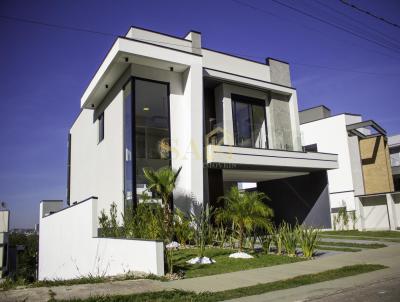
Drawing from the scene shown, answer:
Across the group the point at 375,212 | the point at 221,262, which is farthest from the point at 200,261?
the point at 375,212

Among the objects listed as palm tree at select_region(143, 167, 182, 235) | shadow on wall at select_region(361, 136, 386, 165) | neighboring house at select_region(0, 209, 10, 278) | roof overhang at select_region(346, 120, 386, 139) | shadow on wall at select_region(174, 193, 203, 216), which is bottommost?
neighboring house at select_region(0, 209, 10, 278)

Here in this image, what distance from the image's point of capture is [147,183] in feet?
51.6

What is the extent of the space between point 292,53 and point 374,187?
607 inches

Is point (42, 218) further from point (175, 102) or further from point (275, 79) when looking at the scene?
point (275, 79)

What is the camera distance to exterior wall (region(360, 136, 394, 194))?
27.5 m

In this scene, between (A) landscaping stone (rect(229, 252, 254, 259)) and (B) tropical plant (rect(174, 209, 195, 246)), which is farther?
(B) tropical plant (rect(174, 209, 195, 246))

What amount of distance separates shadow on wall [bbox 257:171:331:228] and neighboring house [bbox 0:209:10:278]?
26.3m

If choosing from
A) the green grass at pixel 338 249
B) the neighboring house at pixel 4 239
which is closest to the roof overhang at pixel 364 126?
the green grass at pixel 338 249

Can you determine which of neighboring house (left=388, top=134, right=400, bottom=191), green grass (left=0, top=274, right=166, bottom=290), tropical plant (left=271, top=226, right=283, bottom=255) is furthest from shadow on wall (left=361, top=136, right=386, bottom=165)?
green grass (left=0, top=274, right=166, bottom=290)

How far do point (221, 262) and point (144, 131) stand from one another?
7.83 metres

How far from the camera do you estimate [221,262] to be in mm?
10891

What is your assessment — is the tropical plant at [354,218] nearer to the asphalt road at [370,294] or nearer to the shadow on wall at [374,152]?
the shadow on wall at [374,152]

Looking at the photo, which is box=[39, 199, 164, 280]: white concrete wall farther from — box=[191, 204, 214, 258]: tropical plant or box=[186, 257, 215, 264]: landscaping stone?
box=[191, 204, 214, 258]: tropical plant

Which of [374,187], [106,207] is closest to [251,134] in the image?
[106,207]
